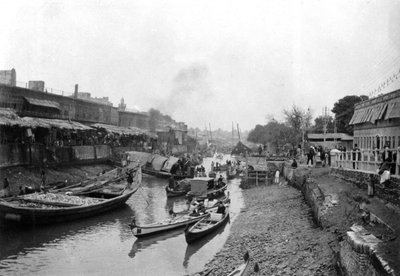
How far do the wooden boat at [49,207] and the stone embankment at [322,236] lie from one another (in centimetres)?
997

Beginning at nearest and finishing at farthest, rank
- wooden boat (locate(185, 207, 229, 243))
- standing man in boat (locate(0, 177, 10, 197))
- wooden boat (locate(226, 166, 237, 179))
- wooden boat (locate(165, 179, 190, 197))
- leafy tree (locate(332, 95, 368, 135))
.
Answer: wooden boat (locate(185, 207, 229, 243)) → standing man in boat (locate(0, 177, 10, 197)) → wooden boat (locate(165, 179, 190, 197)) → wooden boat (locate(226, 166, 237, 179)) → leafy tree (locate(332, 95, 368, 135))

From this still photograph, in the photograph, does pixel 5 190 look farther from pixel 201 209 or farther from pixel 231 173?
pixel 231 173

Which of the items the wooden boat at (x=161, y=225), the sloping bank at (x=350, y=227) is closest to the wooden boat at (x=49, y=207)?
the wooden boat at (x=161, y=225)

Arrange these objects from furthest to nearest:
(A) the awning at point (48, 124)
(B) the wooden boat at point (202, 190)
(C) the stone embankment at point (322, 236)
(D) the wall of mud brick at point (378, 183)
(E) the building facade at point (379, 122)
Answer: (A) the awning at point (48, 124), (B) the wooden boat at point (202, 190), (E) the building facade at point (379, 122), (D) the wall of mud brick at point (378, 183), (C) the stone embankment at point (322, 236)

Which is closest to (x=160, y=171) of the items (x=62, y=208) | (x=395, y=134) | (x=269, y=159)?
(x=269, y=159)

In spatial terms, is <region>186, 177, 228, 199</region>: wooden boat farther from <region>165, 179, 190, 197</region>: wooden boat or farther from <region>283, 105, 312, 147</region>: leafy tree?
<region>283, 105, 312, 147</region>: leafy tree

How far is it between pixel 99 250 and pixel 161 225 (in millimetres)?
3988

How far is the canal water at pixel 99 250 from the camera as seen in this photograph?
1703 centimetres

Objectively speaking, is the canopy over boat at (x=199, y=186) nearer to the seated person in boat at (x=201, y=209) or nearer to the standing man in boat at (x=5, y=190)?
the seated person in boat at (x=201, y=209)

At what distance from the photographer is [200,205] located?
85.8ft

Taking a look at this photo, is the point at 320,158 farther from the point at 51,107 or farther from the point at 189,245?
the point at 51,107

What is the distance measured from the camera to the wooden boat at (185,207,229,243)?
20336mm

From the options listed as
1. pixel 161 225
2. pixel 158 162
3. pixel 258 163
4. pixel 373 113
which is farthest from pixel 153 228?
pixel 158 162

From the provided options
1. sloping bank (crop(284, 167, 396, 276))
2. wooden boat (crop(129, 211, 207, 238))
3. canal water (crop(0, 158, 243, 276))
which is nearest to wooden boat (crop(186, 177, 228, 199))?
canal water (crop(0, 158, 243, 276))
